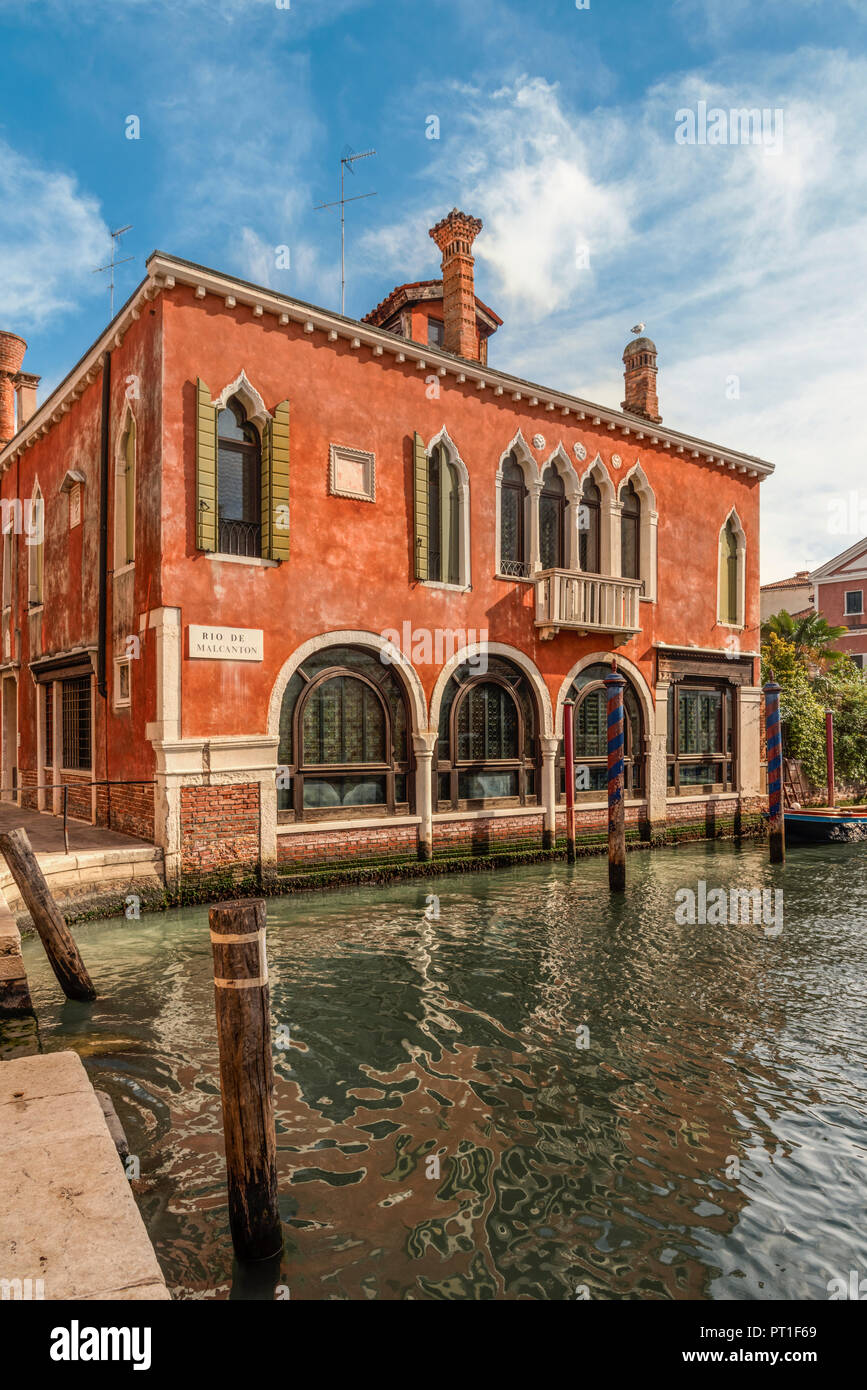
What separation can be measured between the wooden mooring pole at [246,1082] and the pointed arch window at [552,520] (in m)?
9.99

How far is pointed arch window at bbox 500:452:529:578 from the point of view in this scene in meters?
12.0

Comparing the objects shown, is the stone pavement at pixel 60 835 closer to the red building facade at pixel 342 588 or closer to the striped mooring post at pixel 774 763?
the red building facade at pixel 342 588

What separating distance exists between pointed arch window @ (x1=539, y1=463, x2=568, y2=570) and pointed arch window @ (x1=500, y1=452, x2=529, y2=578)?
324mm

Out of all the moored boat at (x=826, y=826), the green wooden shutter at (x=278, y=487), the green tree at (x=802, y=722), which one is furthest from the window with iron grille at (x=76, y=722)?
the green tree at (x=802, y=722)

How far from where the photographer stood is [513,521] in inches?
479

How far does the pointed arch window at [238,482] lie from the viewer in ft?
31.1

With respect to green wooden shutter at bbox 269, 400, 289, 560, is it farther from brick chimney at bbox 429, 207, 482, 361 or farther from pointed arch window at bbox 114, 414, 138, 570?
brick chimney at bbox 429, 207, 482, 361

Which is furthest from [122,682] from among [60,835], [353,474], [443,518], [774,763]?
[774,763]

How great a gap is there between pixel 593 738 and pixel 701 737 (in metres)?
2.75

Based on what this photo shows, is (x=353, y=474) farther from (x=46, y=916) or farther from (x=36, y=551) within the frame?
(x=46, y=916)

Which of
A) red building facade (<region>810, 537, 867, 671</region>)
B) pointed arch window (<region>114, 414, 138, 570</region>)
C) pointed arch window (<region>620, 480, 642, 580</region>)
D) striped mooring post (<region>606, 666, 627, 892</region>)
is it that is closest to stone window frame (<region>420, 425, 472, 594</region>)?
striped mooring post (<region>606, 666, 627, 892</region>)
